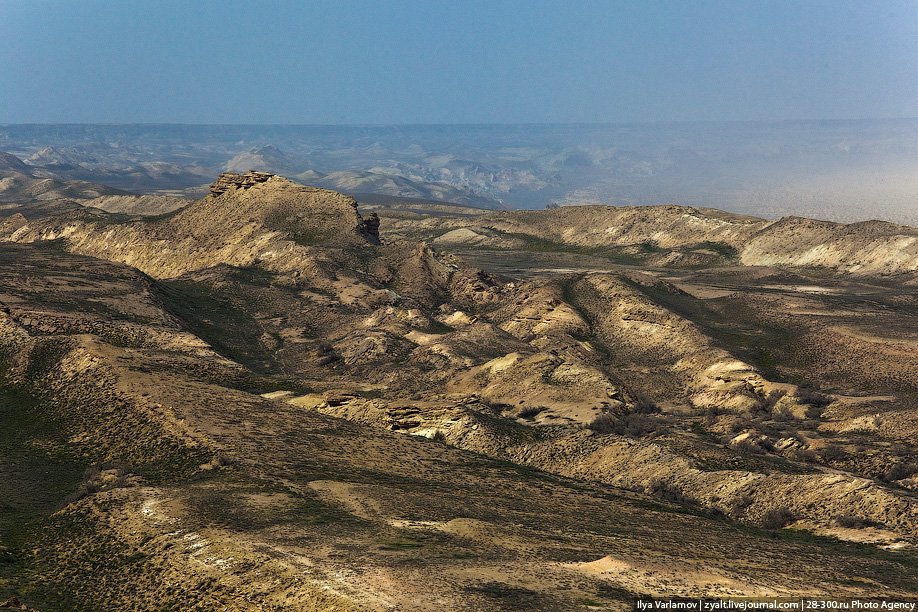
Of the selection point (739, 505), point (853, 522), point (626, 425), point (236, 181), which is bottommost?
point (626, 425)

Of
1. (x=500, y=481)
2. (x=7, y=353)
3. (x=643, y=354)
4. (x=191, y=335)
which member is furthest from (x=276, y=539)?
(x=643, y=354)

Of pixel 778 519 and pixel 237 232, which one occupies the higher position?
pixel 237 232

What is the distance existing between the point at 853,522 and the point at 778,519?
2.69 metres

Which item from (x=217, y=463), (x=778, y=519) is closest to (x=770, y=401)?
(x=778, y=519)

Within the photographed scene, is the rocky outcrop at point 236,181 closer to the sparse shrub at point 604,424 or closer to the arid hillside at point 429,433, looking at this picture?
the arid hillside at point 429,433

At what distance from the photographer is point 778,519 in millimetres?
33094

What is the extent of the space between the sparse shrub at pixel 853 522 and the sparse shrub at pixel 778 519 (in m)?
1.72

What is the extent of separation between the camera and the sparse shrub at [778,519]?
33.0m

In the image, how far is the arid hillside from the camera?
24.4m

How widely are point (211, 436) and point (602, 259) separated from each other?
10291 centimetres

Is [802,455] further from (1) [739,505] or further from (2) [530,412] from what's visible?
(2) [530,412]

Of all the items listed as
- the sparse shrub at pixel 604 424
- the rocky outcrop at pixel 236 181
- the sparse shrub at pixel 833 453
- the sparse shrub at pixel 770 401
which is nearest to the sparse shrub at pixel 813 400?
the sparse shrub at pixel 770 401

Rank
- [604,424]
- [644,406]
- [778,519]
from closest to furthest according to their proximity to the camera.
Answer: [778,519], [604,424], [644,406]

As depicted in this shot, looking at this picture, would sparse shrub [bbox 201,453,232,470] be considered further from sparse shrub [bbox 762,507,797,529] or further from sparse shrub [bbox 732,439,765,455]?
sparse shrub [bbox 732,439,765,455]
